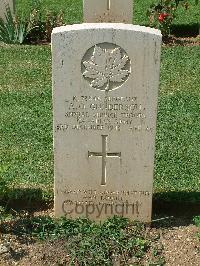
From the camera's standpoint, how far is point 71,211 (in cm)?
494

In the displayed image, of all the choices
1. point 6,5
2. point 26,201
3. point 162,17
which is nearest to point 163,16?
point 162,17

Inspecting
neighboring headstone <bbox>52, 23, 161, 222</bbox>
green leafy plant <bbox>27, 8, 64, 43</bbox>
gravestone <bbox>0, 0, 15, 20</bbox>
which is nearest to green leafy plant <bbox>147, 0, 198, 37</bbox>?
green leafy plant <bbox>27, 8, 64, 43</bbox>

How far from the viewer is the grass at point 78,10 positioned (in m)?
12.5

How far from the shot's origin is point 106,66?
14.6 ft

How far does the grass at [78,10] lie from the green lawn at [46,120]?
2.40 meters

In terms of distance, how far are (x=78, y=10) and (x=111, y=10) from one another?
4.78 m

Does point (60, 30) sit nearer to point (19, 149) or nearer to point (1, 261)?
point (1, 261)

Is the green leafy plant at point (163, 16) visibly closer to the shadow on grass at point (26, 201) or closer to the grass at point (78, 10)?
the grass at point (78, 10)

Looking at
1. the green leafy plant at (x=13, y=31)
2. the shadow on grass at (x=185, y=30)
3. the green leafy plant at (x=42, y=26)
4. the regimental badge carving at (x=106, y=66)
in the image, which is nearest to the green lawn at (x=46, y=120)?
the green leafy plant at (x=13, y=31)

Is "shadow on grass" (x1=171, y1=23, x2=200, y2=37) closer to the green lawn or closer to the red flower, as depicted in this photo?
the red flower

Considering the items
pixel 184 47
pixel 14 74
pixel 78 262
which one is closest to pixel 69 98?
pixel 78 262

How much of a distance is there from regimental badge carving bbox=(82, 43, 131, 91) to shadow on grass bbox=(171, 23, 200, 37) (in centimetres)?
731

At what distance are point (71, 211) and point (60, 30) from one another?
60.8 inches

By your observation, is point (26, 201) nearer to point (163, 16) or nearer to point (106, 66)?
point (106, 66)
